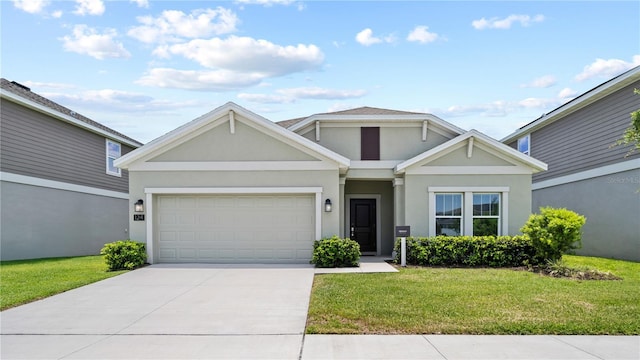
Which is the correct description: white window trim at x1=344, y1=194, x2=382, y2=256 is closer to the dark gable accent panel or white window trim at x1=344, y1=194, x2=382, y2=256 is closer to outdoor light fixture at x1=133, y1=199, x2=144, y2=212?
the dark gable accent panel

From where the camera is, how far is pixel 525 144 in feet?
67.3

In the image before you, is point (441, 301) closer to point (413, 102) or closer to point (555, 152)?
point (413, 102)

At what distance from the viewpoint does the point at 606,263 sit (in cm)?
1273

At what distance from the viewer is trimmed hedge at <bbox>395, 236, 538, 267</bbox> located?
12.2 meters

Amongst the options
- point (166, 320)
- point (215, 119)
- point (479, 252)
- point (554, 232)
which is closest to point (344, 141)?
point (215, 119)

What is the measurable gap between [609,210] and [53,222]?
66.5ft

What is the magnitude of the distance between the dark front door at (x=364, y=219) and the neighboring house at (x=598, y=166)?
7.80 metres

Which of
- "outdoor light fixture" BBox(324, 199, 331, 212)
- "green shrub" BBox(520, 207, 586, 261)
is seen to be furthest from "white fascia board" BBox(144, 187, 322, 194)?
"green shrub" BBox(520, 207, 586, 261)

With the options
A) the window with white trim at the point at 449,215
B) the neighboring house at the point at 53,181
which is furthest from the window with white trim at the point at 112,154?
the window with white trim at the point at 449,215

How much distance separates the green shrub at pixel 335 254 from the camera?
38.9 feet

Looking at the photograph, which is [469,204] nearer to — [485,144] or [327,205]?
[485,144]

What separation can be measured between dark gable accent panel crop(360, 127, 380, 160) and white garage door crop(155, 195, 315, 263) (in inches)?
137

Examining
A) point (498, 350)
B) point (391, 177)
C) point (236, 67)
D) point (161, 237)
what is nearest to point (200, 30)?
point (236, 67)

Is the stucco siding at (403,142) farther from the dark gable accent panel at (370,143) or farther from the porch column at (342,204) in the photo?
the porch column at (342,204)
